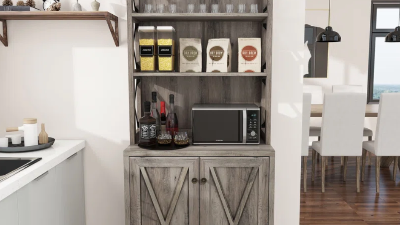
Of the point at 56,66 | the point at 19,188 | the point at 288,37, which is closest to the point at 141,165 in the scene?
the point at 19,188

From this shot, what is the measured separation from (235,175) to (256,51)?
72 cm

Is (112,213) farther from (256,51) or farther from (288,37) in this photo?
(288,37)

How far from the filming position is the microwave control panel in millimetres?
→ 2217

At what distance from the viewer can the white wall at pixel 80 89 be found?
95.9 inches

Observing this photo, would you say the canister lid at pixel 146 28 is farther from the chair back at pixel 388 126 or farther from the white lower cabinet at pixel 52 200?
the chair back at pixel 388 126

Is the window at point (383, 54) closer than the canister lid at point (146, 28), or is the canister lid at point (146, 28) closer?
the canister lid at point (146, 28)

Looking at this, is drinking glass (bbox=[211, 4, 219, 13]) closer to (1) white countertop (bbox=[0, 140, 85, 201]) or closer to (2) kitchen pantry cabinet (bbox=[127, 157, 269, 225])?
(2) kitchen pantry cabinet (bbox=[127, 157, 269, 225])

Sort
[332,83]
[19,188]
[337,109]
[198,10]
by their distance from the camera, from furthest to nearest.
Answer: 1. [332,83]
2. [337,109]
3. [198,10]
4. [19,188]

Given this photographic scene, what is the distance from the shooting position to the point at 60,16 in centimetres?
225

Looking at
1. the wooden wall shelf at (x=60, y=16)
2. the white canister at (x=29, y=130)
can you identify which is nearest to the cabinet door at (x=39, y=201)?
the white canister at (x=29, y=130)

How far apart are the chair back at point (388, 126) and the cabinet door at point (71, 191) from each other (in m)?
3.05

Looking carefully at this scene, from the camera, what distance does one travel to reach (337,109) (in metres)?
3.98

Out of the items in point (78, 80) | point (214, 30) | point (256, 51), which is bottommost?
point (78, 80)

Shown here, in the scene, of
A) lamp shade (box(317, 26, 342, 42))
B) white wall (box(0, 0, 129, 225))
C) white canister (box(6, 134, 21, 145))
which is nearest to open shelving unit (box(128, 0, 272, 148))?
white wall (box(0, 0, 129, 225))
